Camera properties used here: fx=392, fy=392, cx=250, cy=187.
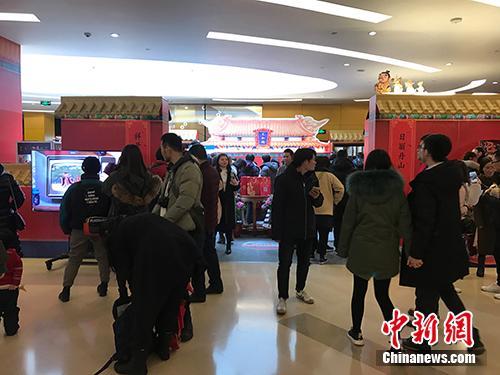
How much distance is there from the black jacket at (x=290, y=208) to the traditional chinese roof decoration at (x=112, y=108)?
2693mm

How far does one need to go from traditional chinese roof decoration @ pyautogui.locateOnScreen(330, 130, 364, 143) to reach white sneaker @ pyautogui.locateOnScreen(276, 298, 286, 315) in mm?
11212

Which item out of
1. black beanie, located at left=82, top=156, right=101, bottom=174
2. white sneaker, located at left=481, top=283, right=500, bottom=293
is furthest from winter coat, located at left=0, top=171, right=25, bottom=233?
white sneaker, located at left=481, top=283, right=500, bottom=293

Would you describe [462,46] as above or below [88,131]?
above

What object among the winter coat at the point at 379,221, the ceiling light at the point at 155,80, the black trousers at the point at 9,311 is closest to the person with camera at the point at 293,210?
the winter coat at the point at 379,221

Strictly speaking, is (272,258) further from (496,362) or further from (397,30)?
(397,30)

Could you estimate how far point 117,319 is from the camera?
8.31ft

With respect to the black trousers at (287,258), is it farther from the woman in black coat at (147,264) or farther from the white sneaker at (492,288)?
the white sneaker at (492,288)

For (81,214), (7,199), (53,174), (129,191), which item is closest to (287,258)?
(129,191)

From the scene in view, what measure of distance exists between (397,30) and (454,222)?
447cm

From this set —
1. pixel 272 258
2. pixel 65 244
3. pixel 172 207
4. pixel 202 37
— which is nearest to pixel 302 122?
pixel 202 37

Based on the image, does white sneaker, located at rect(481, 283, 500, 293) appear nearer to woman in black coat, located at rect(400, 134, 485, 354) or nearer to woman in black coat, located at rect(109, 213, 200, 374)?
woman in black coat, located at rect(400, 134, 485, 354)

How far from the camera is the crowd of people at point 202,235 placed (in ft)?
7.50

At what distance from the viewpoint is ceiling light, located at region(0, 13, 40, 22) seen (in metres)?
5.56

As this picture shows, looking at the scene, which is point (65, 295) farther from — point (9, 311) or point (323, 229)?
point (323, 229)
